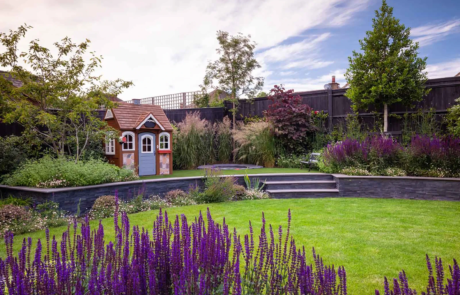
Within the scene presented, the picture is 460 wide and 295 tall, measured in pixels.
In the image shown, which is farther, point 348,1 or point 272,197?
point 348,1

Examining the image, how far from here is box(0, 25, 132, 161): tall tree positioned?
6.83m

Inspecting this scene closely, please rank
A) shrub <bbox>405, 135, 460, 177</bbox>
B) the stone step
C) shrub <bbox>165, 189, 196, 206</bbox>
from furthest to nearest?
the stone step, shrub <bbox>405, 135, 460, 177</bbox>, shrub <bbox>165, 189, 196, 206</bbox>

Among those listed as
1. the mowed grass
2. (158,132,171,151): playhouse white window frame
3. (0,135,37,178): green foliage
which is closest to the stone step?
the mowed grass

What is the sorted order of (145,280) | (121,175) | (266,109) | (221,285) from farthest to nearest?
(266,109)
(121,175)
(221,285)
(145,280)

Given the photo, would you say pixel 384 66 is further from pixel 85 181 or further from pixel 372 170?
pixel 85 181

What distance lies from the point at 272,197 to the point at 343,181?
5.62ft

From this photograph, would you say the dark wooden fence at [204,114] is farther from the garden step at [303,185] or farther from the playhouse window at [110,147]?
the garden step at [303,185]

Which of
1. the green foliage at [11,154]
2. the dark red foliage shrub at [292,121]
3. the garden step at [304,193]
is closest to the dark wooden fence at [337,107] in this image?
the dark red foliage shrub at [292,121]

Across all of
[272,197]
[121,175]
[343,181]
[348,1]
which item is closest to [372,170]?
[343,181]

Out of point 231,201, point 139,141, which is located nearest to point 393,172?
point 231,201

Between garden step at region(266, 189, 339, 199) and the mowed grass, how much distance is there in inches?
18.4

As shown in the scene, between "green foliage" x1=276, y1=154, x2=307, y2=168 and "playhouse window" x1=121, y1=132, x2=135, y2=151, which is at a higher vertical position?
"playhouse window" x1=121, y1=132, x2=135, y2=151

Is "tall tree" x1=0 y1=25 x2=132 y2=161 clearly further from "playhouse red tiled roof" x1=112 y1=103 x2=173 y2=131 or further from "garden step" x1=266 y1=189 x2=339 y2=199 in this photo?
"garden step" x1=266 y1=189 x2=339 y2=199

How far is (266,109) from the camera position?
42.6 ft
